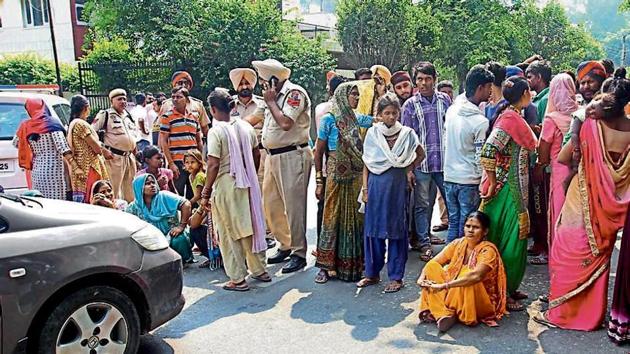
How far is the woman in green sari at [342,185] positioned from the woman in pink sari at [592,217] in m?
1.71

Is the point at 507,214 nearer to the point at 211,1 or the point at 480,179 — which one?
the point at 480,179

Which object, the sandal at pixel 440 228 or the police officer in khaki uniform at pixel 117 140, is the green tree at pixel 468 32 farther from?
the police officer in khaki uniform at pixel 117 140

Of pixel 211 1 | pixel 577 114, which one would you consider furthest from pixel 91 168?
pixel 211 1

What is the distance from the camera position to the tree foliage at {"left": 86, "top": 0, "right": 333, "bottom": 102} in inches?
643

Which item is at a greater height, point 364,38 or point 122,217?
point 364,38

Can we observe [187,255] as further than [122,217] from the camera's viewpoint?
Yes

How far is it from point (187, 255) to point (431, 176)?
266cm


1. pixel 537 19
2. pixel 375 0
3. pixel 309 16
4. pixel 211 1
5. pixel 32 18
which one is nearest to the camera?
pixel 211 1

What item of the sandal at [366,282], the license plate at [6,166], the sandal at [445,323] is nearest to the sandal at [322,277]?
the sandal at [366,282]

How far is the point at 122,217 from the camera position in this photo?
3807mm

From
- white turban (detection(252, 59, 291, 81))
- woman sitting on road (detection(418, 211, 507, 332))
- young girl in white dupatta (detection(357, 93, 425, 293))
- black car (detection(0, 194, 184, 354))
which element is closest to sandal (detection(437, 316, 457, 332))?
woman sitting on road (detection(418, 211, 507, 332))

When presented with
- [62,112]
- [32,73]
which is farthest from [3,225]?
[32,73]

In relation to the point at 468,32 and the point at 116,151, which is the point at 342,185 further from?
the point at 468,32

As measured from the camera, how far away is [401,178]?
4.82 metres
